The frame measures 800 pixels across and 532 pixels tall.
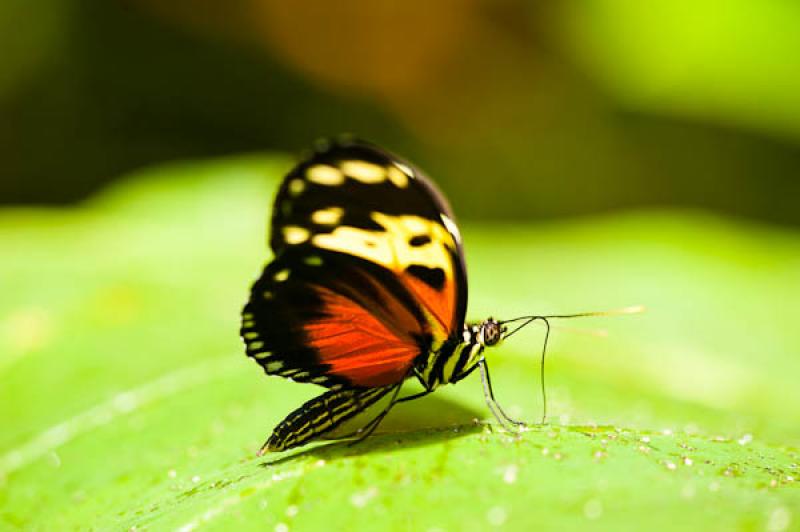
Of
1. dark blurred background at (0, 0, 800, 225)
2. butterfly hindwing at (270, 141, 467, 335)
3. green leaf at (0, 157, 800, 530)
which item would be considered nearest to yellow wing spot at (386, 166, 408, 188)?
butterfly hindwing at (270, 141, 467, 335)

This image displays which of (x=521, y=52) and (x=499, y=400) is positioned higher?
(x=521, y=52)

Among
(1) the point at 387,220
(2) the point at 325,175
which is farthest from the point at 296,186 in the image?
(1) the point at 387,220

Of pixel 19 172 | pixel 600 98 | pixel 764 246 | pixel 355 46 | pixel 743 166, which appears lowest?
pixel 764 246

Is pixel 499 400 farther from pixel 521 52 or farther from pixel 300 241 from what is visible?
pixel 521 52

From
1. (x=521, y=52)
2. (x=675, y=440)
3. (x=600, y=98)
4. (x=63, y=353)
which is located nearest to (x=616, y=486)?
(x=675, y=440)

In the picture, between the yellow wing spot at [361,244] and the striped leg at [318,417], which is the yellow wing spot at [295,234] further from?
the striped leg at [318,417]

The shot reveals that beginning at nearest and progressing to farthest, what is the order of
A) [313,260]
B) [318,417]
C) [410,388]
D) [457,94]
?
[318,417] → [313,260] → [410,388] → [457,94]

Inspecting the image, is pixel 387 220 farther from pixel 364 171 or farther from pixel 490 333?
pixel 490 333
